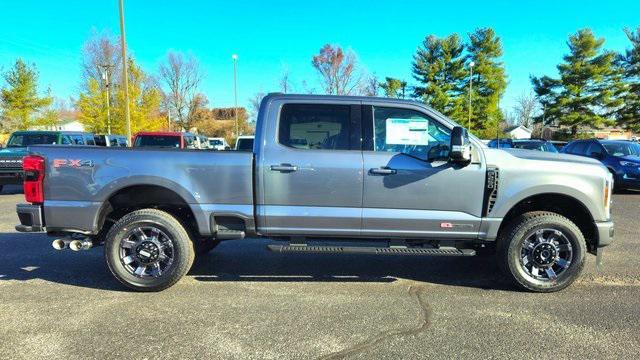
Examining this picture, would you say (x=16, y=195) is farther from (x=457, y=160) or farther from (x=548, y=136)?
(x=548, y=136)

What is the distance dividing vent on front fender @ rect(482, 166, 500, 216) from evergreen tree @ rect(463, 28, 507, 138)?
146ft

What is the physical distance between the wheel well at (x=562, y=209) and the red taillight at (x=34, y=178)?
4.69 metres

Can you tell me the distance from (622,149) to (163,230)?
13.7m

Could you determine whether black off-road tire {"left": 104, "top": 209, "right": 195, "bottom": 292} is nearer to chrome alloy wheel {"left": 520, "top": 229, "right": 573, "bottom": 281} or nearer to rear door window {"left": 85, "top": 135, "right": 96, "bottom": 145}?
chrome alloy wheel {"left": 520, "top": 229, "right": 573, "bottom": 281}

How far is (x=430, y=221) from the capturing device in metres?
4.68

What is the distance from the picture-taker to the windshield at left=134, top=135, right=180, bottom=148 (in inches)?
610

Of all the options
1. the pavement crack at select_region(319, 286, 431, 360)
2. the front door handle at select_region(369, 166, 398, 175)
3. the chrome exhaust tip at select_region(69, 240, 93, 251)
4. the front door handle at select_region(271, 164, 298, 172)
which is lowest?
the pavement crack at select_region(319, 286, 431, 360)

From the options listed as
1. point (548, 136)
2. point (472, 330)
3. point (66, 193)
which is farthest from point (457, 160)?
point (548, 136)

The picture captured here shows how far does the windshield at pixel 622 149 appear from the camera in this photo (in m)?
13.5

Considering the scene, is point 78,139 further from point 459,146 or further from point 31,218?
point 459,146

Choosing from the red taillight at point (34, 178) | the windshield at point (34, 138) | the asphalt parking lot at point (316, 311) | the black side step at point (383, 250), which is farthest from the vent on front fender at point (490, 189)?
the windshield at point (34, 138)

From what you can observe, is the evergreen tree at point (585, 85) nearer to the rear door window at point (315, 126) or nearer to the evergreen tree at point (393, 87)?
the evergreen tree at point (393, 87)

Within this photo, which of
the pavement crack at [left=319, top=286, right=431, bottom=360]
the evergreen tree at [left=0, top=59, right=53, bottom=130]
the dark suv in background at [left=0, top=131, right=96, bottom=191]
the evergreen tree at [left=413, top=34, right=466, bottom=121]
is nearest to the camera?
the pavement crack at [left=319, top=286, right=431, bottom=360]

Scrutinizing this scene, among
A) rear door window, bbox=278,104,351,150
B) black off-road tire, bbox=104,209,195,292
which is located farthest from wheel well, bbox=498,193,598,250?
black off-road tire, bbox=104,209,195,292
